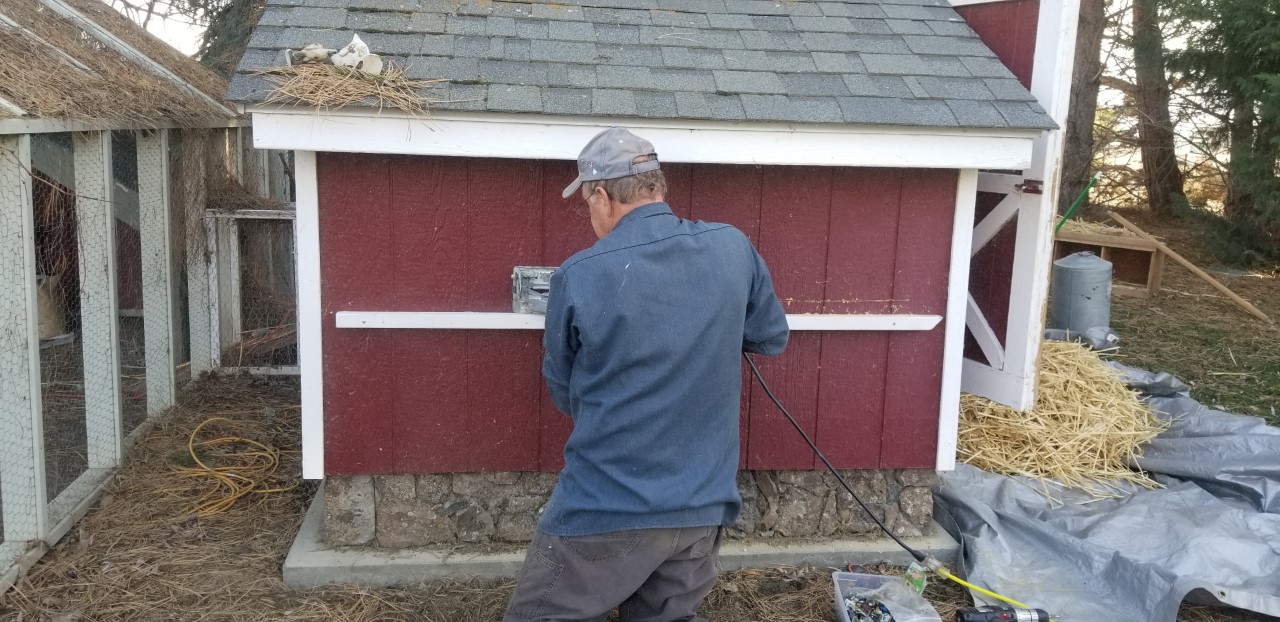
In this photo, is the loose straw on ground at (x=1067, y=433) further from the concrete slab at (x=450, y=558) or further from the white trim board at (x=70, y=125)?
the white trim board at (x=70, y=125)

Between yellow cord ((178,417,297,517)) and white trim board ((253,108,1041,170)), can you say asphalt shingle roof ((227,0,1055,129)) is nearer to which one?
white trim board ((253,108,1041,170))

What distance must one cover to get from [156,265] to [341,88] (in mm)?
2998

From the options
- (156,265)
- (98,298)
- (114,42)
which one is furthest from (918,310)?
(114,42)

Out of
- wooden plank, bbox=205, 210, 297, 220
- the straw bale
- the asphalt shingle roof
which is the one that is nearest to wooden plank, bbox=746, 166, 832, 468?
the asphalt shingle roof

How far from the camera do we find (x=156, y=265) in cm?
614

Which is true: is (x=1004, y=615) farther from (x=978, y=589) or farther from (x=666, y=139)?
(x=666, y=139)

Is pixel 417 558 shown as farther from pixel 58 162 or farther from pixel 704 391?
pixel 58 162

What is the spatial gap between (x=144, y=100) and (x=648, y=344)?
4.17 metres

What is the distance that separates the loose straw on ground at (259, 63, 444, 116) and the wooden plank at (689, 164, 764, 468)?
119 centimetres

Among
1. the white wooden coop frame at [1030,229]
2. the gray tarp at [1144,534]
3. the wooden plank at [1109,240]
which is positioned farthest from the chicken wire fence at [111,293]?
the wooden plank at [1109,240]

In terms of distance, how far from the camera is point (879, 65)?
4.44 metres

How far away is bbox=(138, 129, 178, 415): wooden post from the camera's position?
604 cm

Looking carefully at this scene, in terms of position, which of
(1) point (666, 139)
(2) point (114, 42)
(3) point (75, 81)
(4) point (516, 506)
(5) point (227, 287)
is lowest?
(4) point (516, 506)

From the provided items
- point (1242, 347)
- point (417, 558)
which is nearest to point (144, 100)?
point (417, 558)
